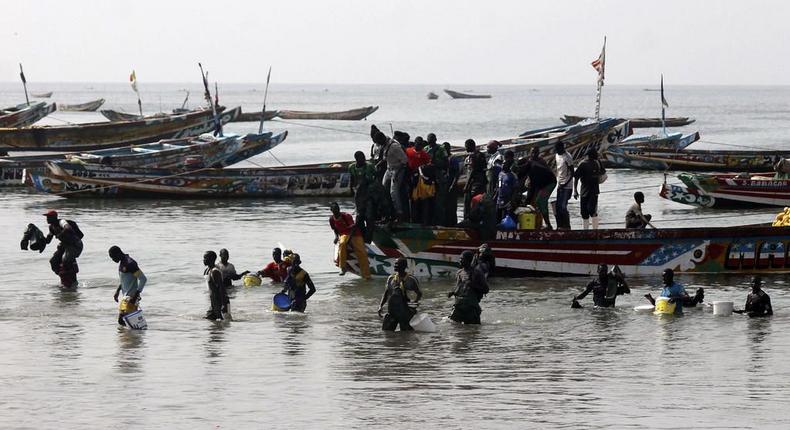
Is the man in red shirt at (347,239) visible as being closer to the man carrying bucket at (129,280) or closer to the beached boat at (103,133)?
the man carrying bucket at (129,280)

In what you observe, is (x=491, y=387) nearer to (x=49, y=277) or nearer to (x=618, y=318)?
(x=618, y=318)

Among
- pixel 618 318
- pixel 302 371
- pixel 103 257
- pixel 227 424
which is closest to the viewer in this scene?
pixel 227 424

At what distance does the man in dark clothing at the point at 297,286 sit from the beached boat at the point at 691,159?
24719 mm

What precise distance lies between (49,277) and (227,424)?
10623mm

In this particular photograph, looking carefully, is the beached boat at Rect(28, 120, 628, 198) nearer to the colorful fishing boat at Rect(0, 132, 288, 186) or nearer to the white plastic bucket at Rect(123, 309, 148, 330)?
the colorful fishing boat at Rect(0, 132, 288, 186)

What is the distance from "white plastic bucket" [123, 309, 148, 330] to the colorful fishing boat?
1892 centimetres

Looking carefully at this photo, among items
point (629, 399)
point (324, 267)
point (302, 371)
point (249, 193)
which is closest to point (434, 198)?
point (324, 267)

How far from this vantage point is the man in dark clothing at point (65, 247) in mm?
17812

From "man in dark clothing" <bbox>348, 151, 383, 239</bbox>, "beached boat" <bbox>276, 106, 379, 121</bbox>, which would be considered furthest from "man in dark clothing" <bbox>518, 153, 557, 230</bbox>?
"beached boat" <bbox>276, 106, 379, 121</bbox>

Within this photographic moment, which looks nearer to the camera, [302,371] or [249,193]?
[302,371]

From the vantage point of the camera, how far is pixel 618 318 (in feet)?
50.4

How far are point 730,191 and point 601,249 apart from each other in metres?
11.4

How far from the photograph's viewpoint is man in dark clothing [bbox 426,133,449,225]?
57.2 feet

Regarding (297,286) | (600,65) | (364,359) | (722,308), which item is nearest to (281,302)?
(297,286)
